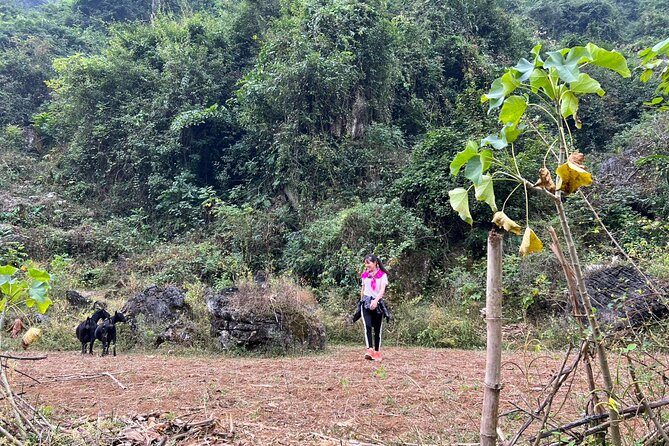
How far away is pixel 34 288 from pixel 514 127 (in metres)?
2.80

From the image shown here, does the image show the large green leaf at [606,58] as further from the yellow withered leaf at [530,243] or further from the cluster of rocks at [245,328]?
the cluster of rocks at [245,328]

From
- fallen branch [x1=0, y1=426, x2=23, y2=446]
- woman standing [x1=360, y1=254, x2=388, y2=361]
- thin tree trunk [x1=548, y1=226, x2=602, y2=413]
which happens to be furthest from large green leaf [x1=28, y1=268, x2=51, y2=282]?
woman standing [x1=360, y1=254, x2=388, y2=361]

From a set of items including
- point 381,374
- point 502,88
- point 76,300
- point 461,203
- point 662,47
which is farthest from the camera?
point 76,300

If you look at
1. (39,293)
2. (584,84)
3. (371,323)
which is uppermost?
(584,84)

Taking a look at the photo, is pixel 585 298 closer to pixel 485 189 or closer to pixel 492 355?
pixel 492 355

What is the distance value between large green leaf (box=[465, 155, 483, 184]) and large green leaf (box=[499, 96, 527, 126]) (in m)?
0.18

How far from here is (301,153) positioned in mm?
13500

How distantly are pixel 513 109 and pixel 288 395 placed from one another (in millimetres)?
3385

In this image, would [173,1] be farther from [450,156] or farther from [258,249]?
[450,156]

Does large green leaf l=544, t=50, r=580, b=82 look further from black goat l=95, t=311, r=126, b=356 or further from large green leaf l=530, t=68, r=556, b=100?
black goat l=95, t=311, r=126, b=356

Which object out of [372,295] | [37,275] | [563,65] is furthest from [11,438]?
[372,295]

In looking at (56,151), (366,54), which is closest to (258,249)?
(366,54)

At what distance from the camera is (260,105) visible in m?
13.9

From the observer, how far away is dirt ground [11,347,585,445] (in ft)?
10.3
